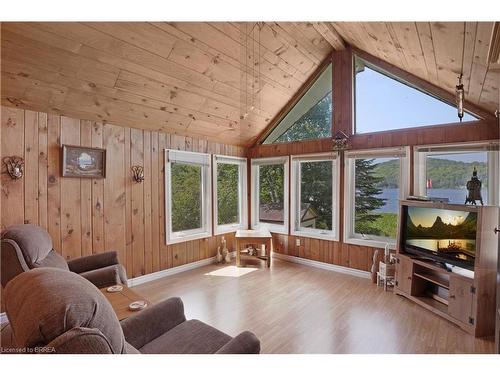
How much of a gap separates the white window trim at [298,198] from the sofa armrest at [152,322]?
2.80 metres

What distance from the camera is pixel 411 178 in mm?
3232

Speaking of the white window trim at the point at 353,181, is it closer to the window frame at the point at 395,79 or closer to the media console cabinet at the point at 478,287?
the window frame at the point at 395,79

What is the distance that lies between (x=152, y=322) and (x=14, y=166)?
2092mm

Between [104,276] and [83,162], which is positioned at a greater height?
[83,162]

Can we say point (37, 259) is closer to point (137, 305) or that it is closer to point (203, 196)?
point (137, 305)

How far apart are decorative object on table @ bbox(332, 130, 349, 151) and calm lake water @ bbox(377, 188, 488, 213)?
797 mm

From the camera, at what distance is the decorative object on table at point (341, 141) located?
3699mm

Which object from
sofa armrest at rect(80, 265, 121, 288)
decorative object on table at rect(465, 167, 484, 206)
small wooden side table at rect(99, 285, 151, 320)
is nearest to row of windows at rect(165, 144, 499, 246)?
decorative object on table at rect(465, 167, 484, 206)

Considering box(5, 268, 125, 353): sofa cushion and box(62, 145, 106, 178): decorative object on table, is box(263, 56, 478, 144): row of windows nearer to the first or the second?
box(62, 145, 106, 178): decorative object on table

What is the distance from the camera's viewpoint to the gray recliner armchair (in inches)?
72.2

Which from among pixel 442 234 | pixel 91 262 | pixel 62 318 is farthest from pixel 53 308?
pixel 442 234

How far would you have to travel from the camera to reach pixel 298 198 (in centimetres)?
435
